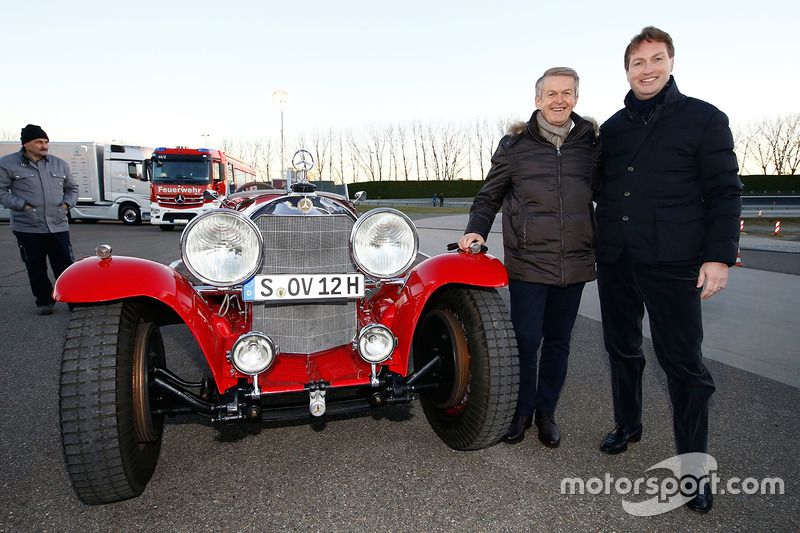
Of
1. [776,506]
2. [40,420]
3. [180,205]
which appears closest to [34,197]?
[40,420]

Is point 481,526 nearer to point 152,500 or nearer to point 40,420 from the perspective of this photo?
point 152,500

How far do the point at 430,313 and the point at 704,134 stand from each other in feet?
5.21

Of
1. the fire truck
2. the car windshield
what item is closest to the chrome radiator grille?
the fire truck

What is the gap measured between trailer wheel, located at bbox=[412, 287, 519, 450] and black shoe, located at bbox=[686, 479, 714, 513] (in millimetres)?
807

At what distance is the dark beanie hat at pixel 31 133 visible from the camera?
4879 mm

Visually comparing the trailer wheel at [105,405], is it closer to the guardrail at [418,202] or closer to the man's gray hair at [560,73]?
the man's gray hair at [560,73]

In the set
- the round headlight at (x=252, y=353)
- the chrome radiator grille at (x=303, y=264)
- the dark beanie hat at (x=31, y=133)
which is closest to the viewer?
the round headlight at (x=252, y=353)

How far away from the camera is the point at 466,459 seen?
2400 millimetres

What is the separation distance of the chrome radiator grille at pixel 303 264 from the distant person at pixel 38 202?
409 cm

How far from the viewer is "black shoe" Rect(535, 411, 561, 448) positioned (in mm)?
2529

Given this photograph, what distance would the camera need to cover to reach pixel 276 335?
2402 millimetres

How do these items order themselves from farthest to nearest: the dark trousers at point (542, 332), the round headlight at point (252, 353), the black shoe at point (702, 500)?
the dark trousers at point (542, 332), the round headlight at point (252, 353), the black shoe at point (702, 500)

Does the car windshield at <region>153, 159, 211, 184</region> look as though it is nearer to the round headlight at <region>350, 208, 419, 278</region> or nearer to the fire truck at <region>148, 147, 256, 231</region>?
the fire truck at <region>148, 147, 256, 231</region>

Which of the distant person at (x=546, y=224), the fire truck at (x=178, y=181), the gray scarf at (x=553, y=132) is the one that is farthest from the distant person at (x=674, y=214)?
the fire truck at (x=178, y=181)
